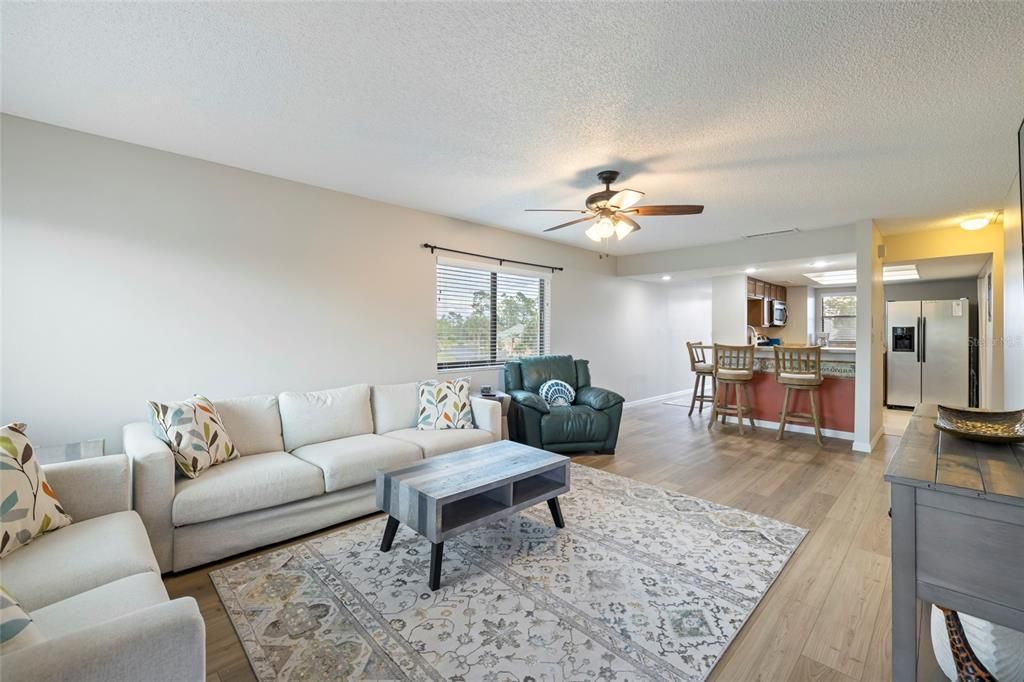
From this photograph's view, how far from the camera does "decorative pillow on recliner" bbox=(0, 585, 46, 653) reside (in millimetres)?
862

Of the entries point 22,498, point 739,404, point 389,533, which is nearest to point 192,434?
point 22,498

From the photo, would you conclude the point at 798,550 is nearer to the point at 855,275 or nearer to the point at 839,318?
the point at 855,275

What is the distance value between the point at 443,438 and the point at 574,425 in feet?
4.93

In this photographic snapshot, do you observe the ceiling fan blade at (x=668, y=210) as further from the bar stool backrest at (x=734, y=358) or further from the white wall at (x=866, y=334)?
the bar stool backrest at (x=734, y=358)

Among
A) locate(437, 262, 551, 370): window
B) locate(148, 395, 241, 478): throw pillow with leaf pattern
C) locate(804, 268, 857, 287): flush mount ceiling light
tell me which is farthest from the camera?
locate(804, 268, 857, 287): flush mount ceiling light

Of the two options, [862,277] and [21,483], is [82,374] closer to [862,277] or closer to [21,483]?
[21,483]

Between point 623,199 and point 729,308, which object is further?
point 729,308

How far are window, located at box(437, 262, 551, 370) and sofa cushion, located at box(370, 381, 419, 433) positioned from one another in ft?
2.86

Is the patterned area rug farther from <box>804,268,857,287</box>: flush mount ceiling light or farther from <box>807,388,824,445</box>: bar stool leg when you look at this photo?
<box>804,268,857,287</box>: flush mount ceiling light

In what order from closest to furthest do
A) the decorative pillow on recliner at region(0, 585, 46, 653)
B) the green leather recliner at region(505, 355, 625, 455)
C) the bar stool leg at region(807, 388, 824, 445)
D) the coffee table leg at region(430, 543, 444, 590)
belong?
the decorative pillow on recliner at region(0, 585, 46, 653) → the coffee table leg at region(430, 543, 444, 590) → the green leather recliner at region(505, 355, 625, 455) → the bar stool leg at region(807, 388, 824, 445)

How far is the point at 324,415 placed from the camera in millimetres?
3168

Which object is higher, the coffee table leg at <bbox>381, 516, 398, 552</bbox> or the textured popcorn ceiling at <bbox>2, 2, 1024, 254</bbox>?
the textured popcorn ceiling at <bbox>2, 2, 1024, 254</bbox>

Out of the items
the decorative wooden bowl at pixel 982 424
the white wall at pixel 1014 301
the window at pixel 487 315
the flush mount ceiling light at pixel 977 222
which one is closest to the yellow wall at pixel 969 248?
the flush mount ceiling light at pixel 977 222

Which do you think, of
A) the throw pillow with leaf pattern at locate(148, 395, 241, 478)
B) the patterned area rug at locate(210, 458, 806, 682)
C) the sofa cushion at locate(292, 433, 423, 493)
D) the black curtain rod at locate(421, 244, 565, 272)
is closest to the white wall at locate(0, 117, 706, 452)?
the black curtain rod at locate(421, 244, 565, 272)
